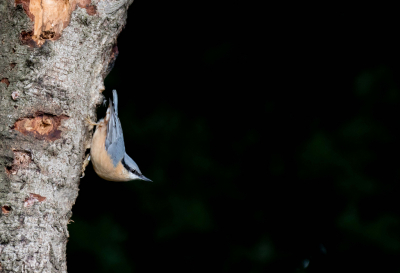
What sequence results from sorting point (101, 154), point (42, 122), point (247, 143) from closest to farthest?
point (42, 122) → point (101, 154) → point (247, 143)

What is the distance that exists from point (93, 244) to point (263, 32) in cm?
213

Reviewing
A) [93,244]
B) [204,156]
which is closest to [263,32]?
[204,156]

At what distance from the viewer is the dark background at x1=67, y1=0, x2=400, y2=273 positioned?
2.99 meters

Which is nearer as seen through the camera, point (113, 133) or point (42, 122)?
point (42, 122)

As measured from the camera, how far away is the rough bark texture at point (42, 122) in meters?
1.29

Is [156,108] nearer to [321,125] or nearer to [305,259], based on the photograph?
[321,125]

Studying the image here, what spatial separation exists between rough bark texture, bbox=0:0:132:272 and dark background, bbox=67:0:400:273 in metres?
1.67

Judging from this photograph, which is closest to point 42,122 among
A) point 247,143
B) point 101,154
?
point 101,154

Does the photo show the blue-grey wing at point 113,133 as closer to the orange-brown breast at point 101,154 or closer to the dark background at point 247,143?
the orange-brown breast at point 101,154

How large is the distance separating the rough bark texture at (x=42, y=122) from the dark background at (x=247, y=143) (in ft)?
5.47

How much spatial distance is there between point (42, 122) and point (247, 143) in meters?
2.07

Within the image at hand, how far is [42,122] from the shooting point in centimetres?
140

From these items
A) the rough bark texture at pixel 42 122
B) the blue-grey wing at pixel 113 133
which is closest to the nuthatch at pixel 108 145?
the blue-grey wing at pixel 113 133

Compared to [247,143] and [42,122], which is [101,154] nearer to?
[42,122]
